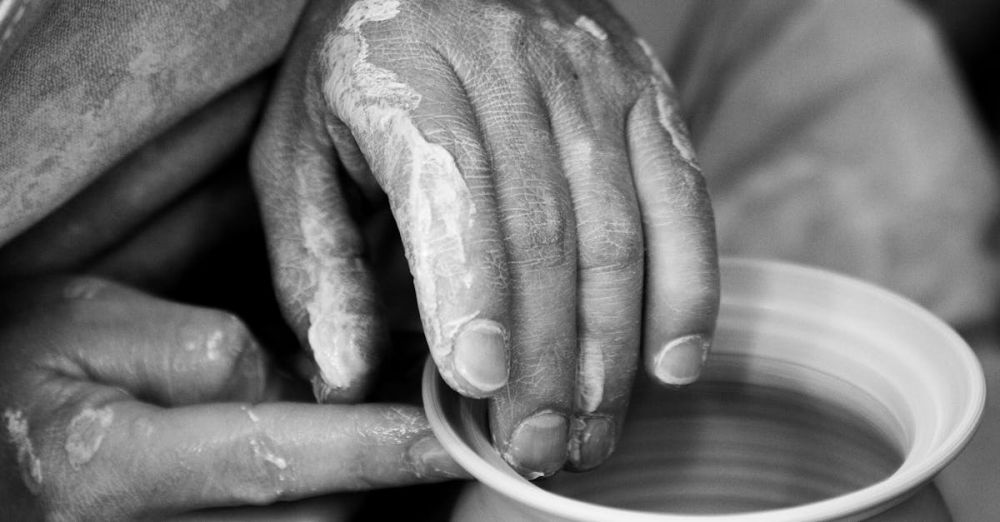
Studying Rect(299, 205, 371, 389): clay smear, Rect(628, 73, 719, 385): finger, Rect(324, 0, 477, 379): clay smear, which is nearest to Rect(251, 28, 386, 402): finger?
Rect(299, 205, 371, 389): clay smear

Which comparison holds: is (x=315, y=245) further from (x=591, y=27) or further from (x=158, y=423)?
(x=591, y=27)

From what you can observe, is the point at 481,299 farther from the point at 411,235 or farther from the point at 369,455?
the point at 369,455

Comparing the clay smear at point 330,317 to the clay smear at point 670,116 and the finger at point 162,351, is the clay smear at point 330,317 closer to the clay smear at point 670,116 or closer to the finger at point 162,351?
the finger at point 162,351

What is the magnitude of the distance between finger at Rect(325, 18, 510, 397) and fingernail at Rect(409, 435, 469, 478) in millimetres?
113

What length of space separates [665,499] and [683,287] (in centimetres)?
27

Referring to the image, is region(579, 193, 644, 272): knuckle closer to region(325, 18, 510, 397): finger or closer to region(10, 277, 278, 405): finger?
region(325, 18, 510, 397): finger

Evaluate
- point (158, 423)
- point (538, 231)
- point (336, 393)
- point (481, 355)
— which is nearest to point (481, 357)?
point (481, 355)

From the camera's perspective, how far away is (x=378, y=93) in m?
0.79

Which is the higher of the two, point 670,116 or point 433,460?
point 670,116

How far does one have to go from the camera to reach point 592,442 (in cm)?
82

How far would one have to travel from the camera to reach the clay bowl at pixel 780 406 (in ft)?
2.75

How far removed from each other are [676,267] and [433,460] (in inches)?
9.8

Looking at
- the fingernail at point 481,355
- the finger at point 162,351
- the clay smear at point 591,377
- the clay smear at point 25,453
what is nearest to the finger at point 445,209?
A: the fingernail at point 481,355

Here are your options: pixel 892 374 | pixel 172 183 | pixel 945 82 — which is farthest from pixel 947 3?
pixel 172 183
